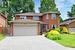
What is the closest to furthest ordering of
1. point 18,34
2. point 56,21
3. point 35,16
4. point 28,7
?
point 18,34, point 56,21, point 35,16, point 28,7

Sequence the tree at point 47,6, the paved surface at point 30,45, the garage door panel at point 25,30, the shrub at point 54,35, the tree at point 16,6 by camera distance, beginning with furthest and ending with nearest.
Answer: the tree at point 47,6, the tree at point 16,6, the garage door panel at point 25,30, the shrub at point 54,35, the paved surface at point 30,45

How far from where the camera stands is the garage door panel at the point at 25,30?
4978 centimetres

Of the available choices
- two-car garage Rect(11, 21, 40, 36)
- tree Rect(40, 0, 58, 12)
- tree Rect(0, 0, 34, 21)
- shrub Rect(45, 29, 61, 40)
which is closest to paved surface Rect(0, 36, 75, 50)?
shrub Rect(45, 29, 61, 40)

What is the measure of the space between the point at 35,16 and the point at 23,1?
1384cm

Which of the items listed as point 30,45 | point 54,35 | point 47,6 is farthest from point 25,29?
point 47,6

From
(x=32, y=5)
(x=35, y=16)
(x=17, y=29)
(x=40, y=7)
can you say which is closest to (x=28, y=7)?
(x=32, y=5)

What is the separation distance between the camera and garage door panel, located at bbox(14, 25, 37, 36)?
49.8m

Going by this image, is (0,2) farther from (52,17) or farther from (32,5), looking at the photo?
(52,17)

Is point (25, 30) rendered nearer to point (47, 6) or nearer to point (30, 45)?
point (30, 45)

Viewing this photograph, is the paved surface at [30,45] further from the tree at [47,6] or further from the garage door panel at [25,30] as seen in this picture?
the tree at [47,6]

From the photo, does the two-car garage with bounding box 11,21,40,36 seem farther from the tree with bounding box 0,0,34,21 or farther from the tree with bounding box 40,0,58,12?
the tree with bounding box 40,0,58,12

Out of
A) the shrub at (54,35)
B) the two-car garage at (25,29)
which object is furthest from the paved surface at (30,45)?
the two-car garage at (25,29)

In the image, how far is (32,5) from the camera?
78312 millimetres

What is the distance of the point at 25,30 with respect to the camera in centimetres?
5000
